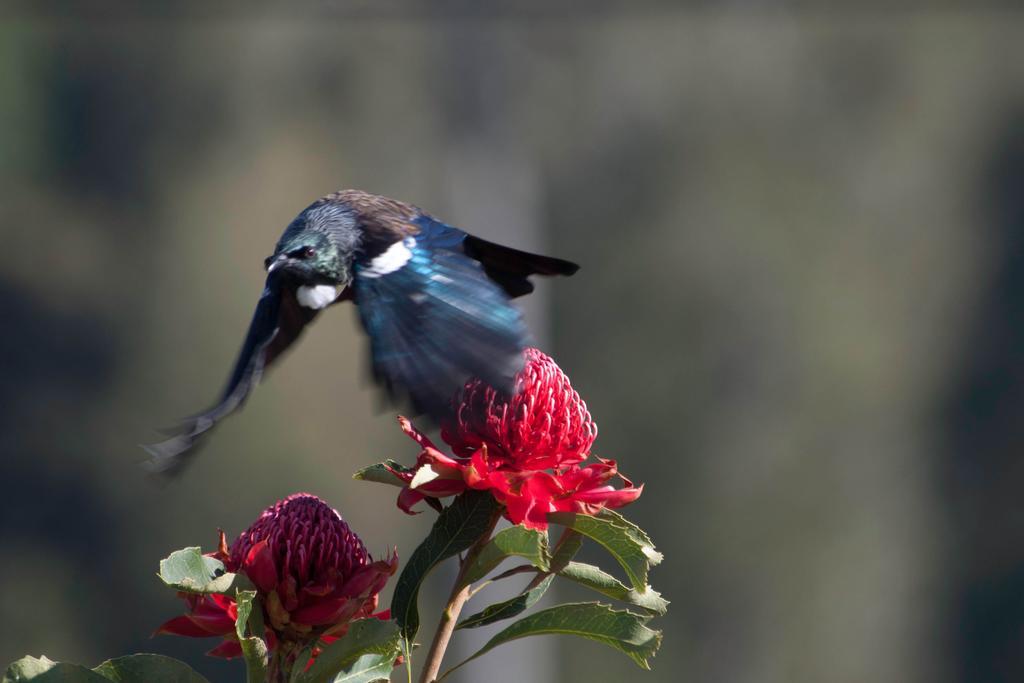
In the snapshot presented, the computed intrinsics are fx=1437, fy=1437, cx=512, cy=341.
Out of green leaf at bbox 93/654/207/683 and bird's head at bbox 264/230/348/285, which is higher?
bird's head at bbox 264/230/348/285

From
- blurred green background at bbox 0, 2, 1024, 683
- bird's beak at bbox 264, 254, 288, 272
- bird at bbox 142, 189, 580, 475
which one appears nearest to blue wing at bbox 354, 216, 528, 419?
bird at bbox 142, 189, 580, 475

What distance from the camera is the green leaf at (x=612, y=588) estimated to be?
1.40 m

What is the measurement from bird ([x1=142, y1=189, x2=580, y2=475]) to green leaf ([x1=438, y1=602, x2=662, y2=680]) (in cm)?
24

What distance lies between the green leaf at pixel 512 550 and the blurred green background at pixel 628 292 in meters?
11.6

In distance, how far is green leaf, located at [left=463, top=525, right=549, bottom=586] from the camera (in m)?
1.34

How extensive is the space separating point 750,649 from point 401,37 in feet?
25.0

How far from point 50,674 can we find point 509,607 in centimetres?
47

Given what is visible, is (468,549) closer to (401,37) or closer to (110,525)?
(110,525)

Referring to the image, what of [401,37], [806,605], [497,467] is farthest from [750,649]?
[497,467]

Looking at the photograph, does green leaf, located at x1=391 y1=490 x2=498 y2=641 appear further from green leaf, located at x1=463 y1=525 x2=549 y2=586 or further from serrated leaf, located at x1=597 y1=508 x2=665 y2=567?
serrated leaf, located at x1=597 y1=508 x2=665 y2=567

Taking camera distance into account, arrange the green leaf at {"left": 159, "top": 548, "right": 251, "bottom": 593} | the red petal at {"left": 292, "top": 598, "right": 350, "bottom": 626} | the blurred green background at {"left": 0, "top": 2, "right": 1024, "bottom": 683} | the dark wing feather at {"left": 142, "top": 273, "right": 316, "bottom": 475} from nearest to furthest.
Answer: the green leaf at {"left": 159, "top": 548, "right": 251, "bottom": 593} < the red petal at {"left": 292, "top": 598, "right": 350, "bottom": 626} < the dark wing feather at {"left": 142, "top": 273, "right": 316, "bottom": 475} < the blurred green background at {"left": 0, "top": 2, "right": 1024, "bottom": 683}

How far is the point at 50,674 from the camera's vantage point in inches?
50.2

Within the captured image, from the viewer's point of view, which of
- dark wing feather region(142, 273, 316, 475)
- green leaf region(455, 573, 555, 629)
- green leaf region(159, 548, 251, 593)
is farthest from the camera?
dark wing feather region(142, 273, 316, 475)

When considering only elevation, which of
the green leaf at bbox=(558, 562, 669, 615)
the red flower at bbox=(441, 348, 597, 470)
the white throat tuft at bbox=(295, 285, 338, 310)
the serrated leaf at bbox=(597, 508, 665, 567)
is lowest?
the green leaf at bbox=(558, 562, 669, 615)
